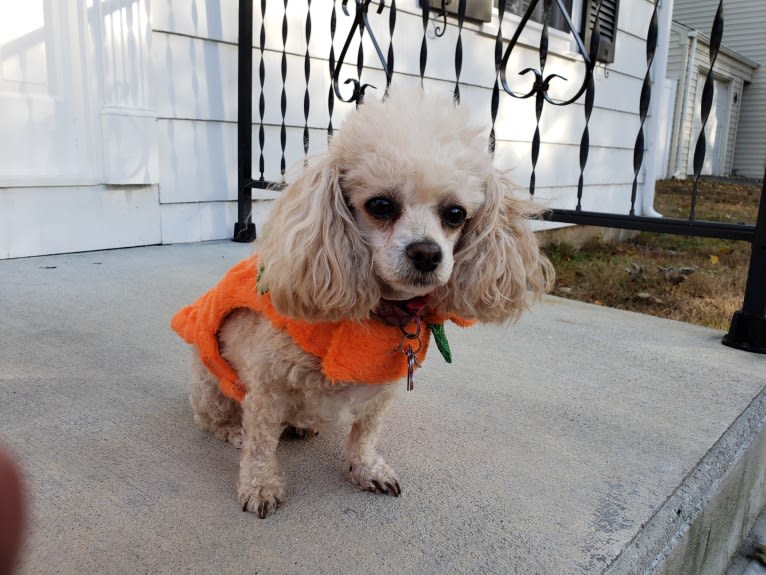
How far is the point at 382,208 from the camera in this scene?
134 cm

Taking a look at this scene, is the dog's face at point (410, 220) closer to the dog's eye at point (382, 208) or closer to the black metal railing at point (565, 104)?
the dog's eye at point (382, 208)

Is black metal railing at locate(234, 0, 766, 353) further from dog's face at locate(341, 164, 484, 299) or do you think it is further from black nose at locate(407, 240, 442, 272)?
black nose at locate(407, 240, 442, 272)

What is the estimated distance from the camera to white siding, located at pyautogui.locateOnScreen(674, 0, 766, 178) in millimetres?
18422

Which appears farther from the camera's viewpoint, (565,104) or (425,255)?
(565,104)

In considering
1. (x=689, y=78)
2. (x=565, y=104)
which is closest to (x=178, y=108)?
(x=565, y=104)

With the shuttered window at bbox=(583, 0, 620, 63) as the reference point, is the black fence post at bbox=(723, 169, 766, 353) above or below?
below

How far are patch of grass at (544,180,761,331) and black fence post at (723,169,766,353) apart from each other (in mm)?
734

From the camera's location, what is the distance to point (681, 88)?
14828mm

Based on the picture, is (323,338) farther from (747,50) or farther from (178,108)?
(747,50)

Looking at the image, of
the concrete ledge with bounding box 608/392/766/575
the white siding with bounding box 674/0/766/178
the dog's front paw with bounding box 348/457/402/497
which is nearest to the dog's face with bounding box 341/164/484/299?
the dog's front paw with bounding box 348/457/402/497

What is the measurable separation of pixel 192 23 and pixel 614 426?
3.21 meters

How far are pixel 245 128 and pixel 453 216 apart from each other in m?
2.74

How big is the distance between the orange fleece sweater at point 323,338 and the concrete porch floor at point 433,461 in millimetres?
272

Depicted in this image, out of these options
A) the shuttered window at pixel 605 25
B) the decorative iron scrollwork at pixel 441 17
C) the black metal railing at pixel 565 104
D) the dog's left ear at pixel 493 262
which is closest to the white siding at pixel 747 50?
the shuttered window at pixel 605 25
